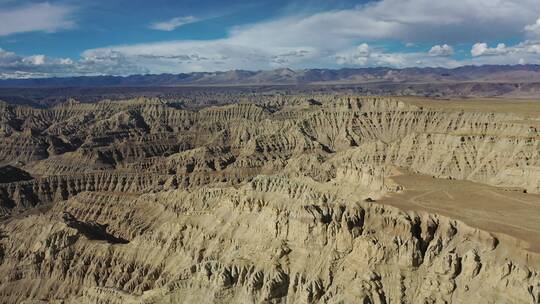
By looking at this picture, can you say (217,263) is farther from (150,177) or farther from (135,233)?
(150,177)

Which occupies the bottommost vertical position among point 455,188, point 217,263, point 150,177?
point 150,177

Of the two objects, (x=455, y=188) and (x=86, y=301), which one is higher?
(x=455, y=188)

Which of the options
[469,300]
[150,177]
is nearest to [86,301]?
[469,300]

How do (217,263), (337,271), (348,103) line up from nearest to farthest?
1. (337,271)
2. (217,263)
3. (348,103)

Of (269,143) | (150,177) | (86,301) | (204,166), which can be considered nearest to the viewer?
(86,301)

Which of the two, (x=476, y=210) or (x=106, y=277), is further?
(x=106, y=277)

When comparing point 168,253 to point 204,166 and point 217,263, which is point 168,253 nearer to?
point 217,263

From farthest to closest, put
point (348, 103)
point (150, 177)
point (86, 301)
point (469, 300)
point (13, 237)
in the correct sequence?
point (348, 103)
point (150, 177)
point (13, 237)
point (86, 301)
point (469, 300)

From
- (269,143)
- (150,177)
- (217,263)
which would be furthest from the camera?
(269,143)

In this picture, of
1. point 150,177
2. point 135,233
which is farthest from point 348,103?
point 135,233
